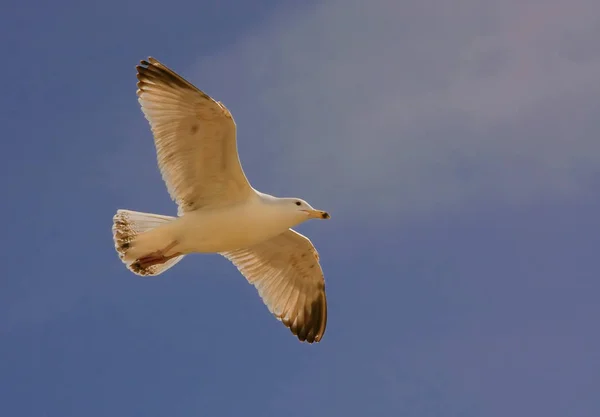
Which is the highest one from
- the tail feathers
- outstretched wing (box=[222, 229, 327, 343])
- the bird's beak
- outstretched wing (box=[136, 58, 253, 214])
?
outstretched wing (box=[136, 58, 253, 214])

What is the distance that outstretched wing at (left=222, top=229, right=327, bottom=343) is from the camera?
13867 mm

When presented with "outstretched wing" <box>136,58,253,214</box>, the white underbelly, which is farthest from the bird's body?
"outstretched wing" <box>136,58,253,214</box>

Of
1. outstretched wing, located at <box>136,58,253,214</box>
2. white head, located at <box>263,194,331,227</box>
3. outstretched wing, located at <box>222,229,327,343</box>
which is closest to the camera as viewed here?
outstretched wing, located at <box>136,58,253,214</box>

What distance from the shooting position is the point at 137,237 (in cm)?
1257

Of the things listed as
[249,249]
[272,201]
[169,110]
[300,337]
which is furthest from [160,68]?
[300,337]

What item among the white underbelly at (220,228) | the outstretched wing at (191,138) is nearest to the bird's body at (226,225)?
the white underbelly at (220,228)

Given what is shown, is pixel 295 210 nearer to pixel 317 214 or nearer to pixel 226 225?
pixel 317 214

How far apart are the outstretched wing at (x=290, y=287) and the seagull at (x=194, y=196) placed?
1.84 feet

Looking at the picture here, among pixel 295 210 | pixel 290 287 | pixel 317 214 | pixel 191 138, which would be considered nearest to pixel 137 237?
pixel 191 138

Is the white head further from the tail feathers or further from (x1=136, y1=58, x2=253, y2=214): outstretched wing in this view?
the tail feathers

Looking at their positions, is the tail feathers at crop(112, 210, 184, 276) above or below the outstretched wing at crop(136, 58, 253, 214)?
below

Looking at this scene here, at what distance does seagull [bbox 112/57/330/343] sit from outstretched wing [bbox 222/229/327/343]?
1.84ft

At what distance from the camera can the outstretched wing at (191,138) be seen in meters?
11.9

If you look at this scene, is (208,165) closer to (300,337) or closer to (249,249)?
(249,249)
